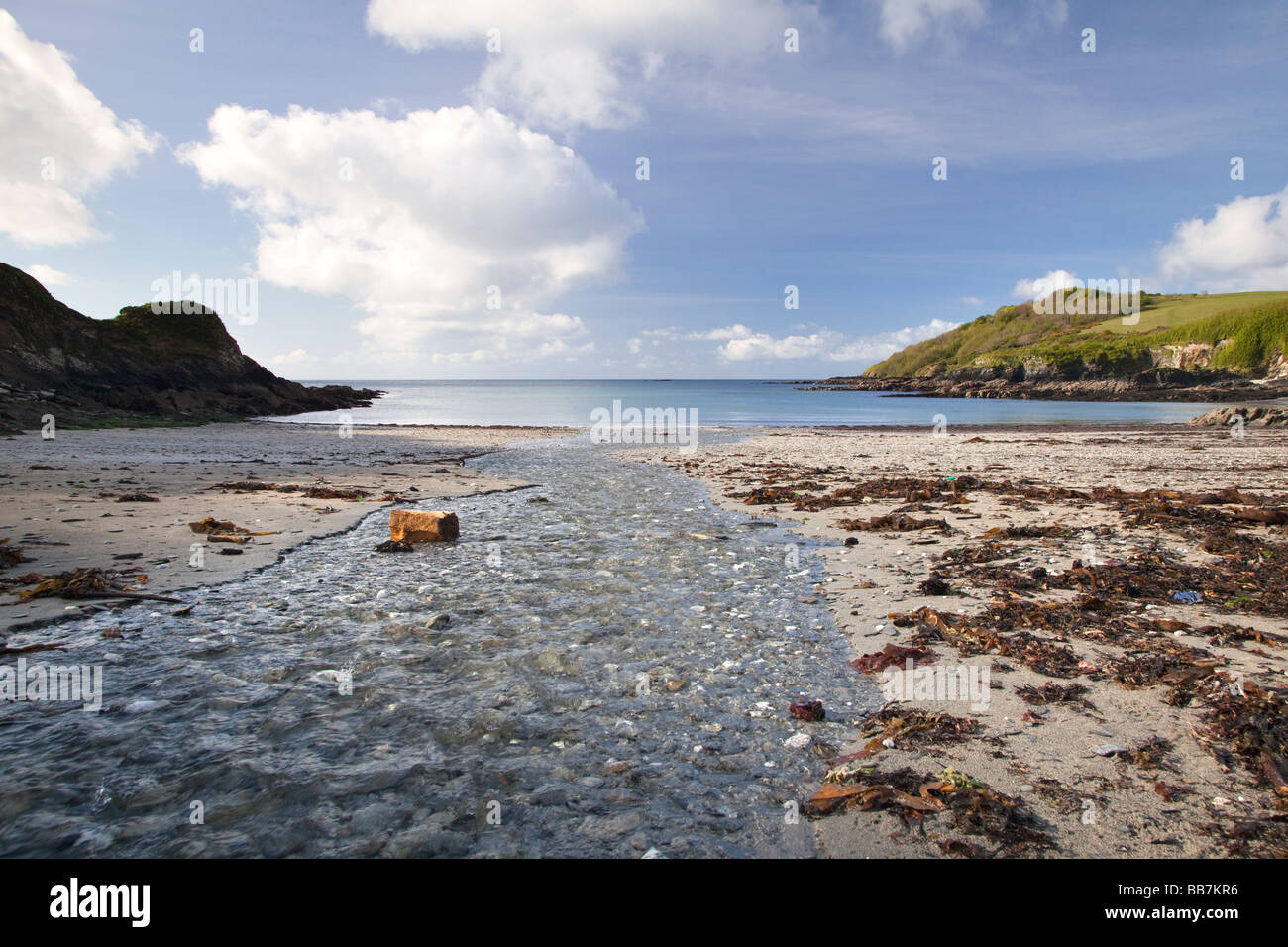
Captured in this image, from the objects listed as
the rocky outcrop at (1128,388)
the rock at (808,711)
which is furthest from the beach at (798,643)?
the rocky outcrop at (1128,388)

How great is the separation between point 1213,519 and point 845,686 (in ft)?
39.2

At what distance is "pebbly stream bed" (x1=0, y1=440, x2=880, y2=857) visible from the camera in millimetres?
4012

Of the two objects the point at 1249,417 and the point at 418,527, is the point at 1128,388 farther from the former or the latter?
the point at 418,527

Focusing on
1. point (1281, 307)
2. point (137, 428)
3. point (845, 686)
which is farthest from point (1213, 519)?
point (1281, 307)

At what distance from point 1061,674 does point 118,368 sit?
62093mm

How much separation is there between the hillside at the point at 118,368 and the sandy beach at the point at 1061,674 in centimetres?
3986

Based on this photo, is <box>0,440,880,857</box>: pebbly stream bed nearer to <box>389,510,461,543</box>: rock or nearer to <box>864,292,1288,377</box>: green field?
<box>389,510,461,543</box>: rock

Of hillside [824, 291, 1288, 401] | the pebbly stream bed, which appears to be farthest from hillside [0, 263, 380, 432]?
hillside [824, 291, 1288, 401]

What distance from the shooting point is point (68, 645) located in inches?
270

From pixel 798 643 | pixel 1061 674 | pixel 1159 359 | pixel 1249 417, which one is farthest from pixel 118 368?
pixel 1159 359

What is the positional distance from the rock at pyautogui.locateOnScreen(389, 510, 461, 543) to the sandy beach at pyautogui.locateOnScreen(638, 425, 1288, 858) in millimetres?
7764

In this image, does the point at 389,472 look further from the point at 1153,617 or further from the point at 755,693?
the point at 1153,617

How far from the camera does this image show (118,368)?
4712 centimetres
